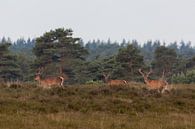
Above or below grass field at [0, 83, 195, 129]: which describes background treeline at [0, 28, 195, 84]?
above

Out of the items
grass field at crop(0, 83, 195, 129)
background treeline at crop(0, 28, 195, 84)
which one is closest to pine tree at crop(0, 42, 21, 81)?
background treeline at crop(0, 28, 195, 84)

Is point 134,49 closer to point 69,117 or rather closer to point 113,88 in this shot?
point 113,88

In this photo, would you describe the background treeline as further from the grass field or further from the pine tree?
the grass field

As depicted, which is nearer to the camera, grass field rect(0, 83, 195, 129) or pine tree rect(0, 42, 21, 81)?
grass field rect(0, 83, 195, 129)

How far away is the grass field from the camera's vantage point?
15.4m

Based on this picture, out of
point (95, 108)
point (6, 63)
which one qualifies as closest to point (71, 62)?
point (6, 63)

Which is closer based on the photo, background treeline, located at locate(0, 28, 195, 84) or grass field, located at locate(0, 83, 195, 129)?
grass field, located at locate(0, 83, 195, 129)

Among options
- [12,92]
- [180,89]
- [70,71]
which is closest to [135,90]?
[180,89]

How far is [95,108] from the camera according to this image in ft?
63.1

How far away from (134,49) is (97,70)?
25.3 feet

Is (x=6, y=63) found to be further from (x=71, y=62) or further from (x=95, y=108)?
(x=95, y=108)

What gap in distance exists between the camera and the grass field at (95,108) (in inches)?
607

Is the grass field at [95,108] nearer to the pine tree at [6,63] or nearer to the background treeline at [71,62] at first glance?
the background treeline at [71,62]

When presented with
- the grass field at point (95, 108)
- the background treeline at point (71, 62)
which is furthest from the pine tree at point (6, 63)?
the grass field at point (95, 108)
